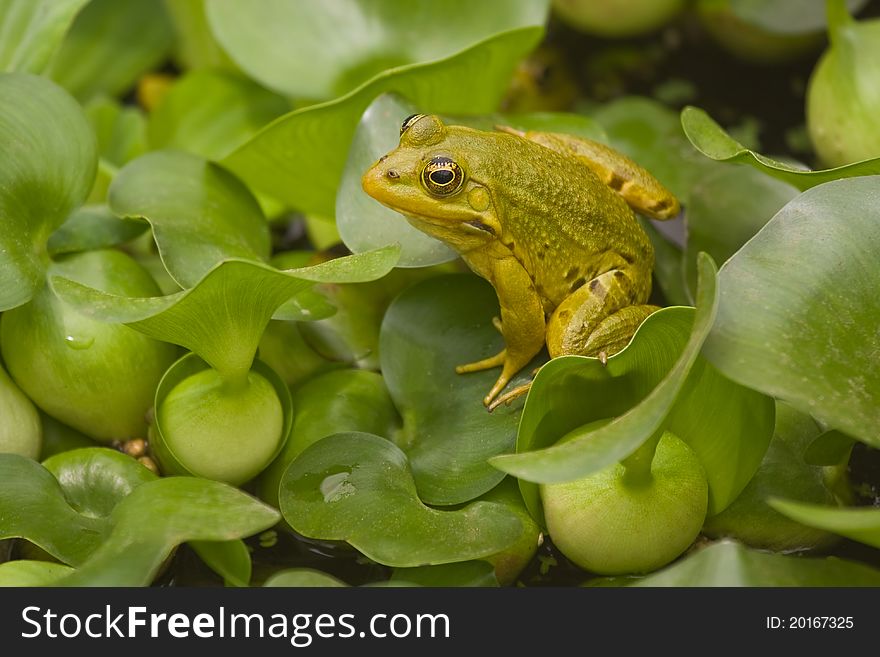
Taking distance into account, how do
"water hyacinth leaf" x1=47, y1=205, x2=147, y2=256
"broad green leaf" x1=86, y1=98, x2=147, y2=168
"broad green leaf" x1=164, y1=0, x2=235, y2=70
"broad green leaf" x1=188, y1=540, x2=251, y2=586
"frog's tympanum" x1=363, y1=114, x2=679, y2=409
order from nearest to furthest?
"broad green leaf" x1=188, y1=540, x2=251, y2=586
"frog's tympanum" x1=363, y1=114, x2=679, y2=409
"water hyacinth leaf" x1=47, y1=205, x2=147, y2=256
"broad green leaf" x1=86, y1=98, x2=147, y2=168
"broad green leaf" x1=164, y1=0, x2=235, y2=70

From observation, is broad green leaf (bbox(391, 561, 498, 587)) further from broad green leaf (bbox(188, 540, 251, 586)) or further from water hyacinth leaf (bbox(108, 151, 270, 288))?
water hyacinth leaf (bbox(108, 151, 270, 288))

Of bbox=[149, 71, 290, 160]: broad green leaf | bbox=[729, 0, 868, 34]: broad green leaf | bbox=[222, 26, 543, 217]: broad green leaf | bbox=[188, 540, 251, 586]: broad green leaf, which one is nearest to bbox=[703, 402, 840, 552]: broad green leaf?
bbox=[188, 540, 251, 586]: broad green leaf

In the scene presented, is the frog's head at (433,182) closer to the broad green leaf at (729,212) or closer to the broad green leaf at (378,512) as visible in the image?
the broad green leaf at (378,512)

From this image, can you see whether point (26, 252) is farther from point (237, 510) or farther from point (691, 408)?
point (691, 408)

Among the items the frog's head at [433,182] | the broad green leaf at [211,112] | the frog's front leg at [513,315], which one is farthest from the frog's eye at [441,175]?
the broad green leaf at [211,112]

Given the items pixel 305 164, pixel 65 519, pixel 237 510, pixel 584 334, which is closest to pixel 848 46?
pixel 584 334

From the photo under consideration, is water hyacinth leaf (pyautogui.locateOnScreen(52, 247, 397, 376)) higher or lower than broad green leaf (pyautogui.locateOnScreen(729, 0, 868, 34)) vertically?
higher
